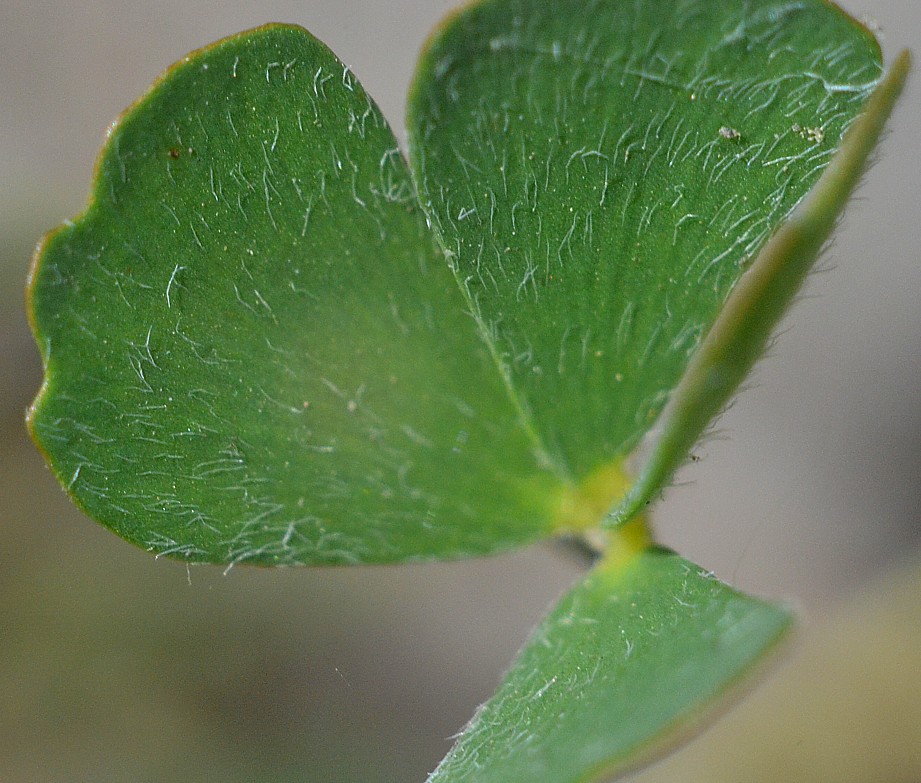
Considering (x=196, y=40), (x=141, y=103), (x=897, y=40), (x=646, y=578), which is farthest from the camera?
(x=196, y=40)

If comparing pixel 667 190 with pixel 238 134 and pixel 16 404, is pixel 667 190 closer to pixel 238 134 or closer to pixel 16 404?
pixel 238 134

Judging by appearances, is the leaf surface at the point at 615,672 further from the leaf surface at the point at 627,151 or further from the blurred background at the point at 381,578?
the blurred background at the point at 381,578

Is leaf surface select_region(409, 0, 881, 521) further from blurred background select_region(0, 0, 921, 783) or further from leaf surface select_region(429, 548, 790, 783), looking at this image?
blurred background select_region(0, 0, 921, 783)

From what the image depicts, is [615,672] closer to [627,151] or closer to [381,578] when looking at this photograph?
[627,151]

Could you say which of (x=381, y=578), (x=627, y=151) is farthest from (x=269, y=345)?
(x=381, y=578)

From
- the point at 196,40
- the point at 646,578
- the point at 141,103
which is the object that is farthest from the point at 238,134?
the point at 196,40

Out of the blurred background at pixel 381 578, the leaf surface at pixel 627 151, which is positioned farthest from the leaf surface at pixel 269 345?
the blurred background at pixel 381 578
